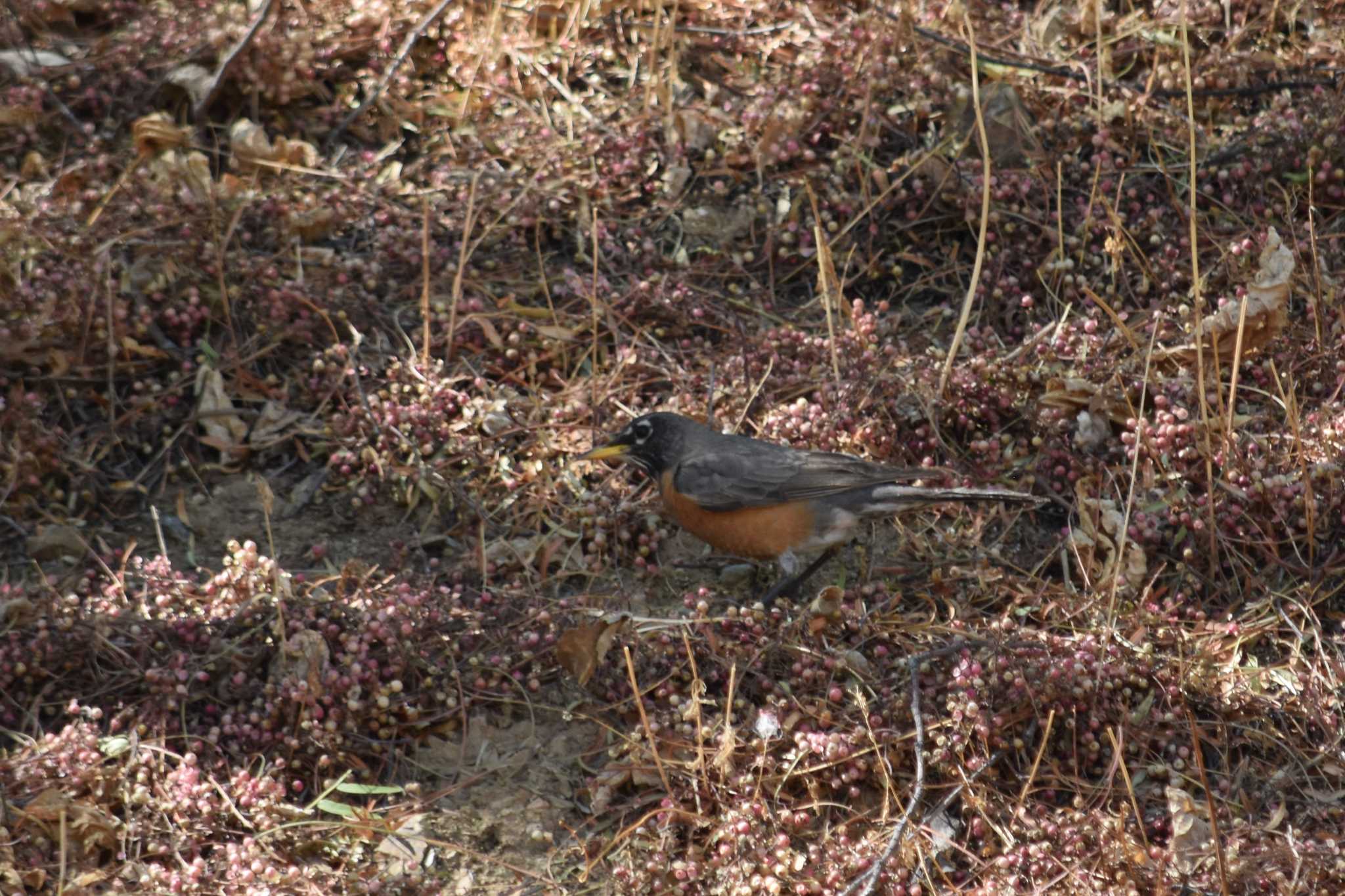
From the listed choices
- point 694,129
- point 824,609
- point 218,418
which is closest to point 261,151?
point 218,418

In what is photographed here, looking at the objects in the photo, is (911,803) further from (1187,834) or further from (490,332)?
(490,332)

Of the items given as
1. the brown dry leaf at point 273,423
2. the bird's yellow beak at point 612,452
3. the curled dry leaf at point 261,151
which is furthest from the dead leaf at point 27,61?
the bird's yellow beak at point 612,452

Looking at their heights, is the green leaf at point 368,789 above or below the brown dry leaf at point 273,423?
below

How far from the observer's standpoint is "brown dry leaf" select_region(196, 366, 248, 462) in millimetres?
6473

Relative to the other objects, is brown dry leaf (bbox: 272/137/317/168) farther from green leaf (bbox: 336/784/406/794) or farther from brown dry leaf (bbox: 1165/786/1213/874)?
brown dry leaf (bbox: 1165/786/1213/874)

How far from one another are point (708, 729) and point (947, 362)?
2.19 metres

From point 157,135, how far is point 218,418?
1867mm

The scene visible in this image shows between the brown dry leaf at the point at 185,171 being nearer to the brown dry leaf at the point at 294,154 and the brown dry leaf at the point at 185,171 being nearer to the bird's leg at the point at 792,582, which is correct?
the brown dry leaf at the point at 294,154

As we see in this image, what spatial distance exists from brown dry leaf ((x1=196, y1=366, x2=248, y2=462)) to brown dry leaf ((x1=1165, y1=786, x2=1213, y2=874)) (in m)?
4.37

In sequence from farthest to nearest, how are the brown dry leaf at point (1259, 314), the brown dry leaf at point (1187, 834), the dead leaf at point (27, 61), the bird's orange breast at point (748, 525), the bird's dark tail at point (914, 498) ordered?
the dead leaf at point (27, 61) → the bird's orange breast at point (748, 525) → the brown dry leaf at point (1259, 314) → the bird's dark tail at point (914, 498) → the brown dry leaf at point (1187, 834)

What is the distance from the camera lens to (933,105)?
24.4 feet

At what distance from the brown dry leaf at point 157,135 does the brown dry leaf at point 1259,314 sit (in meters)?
5.22

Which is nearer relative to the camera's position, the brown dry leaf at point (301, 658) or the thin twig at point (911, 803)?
the thin twig at point (911, 803)

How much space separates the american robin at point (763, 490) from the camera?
5.82 m
